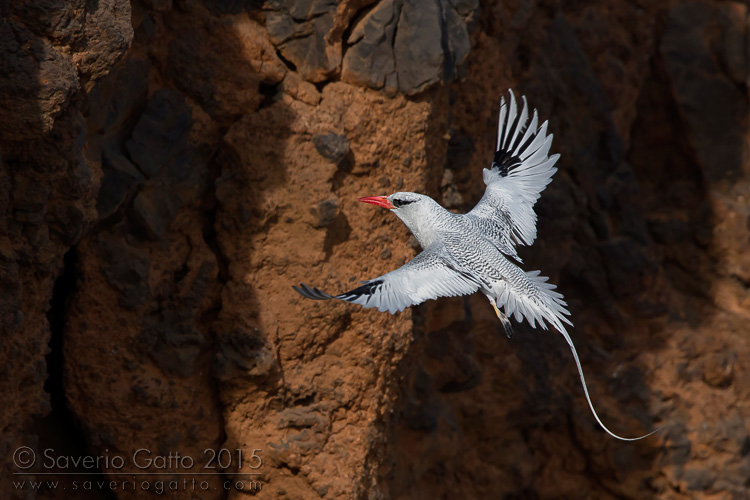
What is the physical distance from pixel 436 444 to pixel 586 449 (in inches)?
64.0

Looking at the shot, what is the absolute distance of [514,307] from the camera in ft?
13.7

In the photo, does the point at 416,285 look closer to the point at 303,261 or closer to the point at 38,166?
the point at 303,261

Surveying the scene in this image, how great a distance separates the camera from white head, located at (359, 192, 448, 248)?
4246mm

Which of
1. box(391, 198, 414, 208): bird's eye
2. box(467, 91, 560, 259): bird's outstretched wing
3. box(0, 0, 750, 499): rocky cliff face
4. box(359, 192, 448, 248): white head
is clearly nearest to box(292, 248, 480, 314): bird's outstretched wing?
box(359, 192, 448, 248): white head

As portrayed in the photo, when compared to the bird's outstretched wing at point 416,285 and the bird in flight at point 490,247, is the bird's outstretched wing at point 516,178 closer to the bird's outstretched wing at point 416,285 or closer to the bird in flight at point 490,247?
the bird in flight at point 490,247

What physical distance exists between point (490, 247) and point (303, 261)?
1.06 m

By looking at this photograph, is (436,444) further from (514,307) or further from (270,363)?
(514,307)

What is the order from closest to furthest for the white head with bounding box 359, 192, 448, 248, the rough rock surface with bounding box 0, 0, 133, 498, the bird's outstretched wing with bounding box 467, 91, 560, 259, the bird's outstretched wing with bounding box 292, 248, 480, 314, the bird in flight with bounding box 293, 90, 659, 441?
the rough rock surface with bounding box 0, 0, 133, 498
the bird's outstretched wing with bounding box 292, 248, 480, 314
the bird in flight with bounding box 293, 90, 659, 441
the white head with bounding box 359, 192, 448, 248
the bird's outstretched wing with bounding box 467, 91, 560, 259

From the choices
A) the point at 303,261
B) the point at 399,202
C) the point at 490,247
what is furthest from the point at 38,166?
the point at 490,247

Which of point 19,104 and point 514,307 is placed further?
point 514,307

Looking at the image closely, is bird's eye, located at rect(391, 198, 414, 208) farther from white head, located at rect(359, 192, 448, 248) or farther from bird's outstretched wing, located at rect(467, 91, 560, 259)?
bird's outstretched wing, located at rect(467, 91, 560, 259)

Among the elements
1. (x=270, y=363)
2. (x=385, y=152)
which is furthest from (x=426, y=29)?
(x=270, y=363)

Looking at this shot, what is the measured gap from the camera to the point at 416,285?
150 inches

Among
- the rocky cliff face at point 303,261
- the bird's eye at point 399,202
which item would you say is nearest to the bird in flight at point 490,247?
the bird's eye at point 399,202
